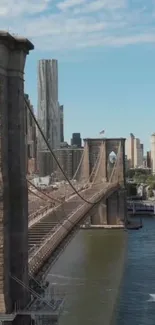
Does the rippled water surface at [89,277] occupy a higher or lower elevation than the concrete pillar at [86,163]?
lower

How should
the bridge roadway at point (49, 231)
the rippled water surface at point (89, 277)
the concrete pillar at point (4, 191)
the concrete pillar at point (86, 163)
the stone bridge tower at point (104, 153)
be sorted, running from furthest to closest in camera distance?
the concrete pillar at point (86, 163) → the stone bridge tower at point (104, 153) → the rippled water surface at point (89, 277) → the bridge roadway at point (49, 231) → the concrete pillar at point (4, 191)

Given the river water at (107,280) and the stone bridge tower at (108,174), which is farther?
the stone bridge tower at (108,174)

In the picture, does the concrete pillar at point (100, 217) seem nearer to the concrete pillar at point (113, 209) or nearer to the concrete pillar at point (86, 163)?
the concrete pillar at point (113, 209)

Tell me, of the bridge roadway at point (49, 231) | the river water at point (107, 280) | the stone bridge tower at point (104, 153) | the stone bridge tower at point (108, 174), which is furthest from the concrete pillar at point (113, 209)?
the bridge roadway at point (49, 231)

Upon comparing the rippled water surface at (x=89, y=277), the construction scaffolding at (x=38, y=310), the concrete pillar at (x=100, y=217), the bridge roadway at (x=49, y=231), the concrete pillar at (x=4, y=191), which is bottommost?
the rippled water surface at (x=89, y=277)

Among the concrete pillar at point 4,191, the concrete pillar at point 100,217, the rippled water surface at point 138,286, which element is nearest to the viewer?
the concrete pillar at point 4,191

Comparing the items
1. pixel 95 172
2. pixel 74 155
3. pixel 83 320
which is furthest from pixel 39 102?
pixel 83 320

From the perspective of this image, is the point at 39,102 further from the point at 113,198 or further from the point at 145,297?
the point at 145,297

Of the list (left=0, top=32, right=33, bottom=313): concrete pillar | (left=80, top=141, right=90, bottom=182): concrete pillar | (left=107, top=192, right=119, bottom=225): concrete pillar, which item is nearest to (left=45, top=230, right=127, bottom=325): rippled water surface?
(left=0, top=32, right=33, bottom=313): concrete pillar
